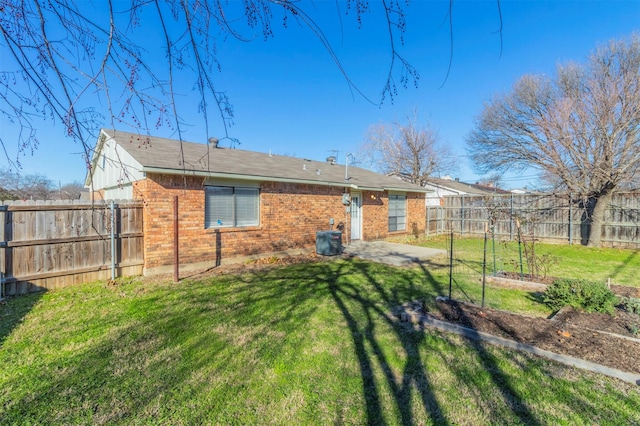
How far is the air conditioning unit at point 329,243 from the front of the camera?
10.5 metres

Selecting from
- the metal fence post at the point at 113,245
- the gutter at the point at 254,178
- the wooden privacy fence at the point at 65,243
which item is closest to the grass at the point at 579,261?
the gutter at the point at 254,178

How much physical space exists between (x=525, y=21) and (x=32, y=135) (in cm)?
409

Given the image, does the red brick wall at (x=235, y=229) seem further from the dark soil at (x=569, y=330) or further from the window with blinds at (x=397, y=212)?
the dark soil at (x=569, y=330)

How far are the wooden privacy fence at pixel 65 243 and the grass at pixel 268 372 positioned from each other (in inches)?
43.0

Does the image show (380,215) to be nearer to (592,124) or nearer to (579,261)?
(579,261)

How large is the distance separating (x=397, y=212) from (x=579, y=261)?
7.37 metres

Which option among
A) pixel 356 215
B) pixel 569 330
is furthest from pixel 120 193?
pixel 569 330

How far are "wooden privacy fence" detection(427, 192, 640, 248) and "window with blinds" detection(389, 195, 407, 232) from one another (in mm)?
2375

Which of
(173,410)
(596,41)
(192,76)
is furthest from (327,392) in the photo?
(596,41)

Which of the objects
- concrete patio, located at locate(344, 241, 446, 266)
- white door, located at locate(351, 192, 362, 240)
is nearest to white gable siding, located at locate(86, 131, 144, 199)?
concrete patio, located at locate(344, 241, 446, 266)

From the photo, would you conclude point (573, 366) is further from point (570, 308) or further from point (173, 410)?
point (173, 410)

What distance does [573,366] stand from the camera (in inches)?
128

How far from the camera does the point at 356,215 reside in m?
13.5

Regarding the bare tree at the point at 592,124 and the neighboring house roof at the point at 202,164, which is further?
the bare tree at the point at 592,124
